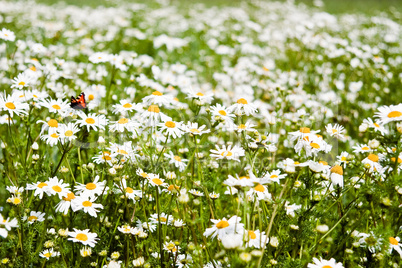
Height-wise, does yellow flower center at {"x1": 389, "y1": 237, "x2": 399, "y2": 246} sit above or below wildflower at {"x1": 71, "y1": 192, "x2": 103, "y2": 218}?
below

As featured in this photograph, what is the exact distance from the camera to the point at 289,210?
1.93 metres

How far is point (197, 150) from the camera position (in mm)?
2068

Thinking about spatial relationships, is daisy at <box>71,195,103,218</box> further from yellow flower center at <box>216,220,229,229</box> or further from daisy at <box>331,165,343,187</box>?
daisy at <box>331,165,343,187</box>

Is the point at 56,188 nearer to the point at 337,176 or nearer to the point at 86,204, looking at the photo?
the point at 86,204

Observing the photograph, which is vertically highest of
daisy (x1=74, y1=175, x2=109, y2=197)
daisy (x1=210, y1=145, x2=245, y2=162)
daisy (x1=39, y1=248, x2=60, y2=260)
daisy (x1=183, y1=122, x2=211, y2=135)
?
daisy (x1=183, y1=122, x2=211, y2=135)

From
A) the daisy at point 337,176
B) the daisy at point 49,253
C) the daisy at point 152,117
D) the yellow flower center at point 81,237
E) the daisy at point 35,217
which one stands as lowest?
the daisy at point 49,253

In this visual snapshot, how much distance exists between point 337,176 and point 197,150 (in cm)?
75

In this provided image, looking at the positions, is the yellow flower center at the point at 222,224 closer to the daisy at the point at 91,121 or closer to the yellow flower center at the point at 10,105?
the daisy at the point at 91,121

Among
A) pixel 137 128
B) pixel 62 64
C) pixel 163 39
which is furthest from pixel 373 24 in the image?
pixel 137 128

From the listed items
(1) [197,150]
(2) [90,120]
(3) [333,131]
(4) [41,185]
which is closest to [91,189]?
(4) [41,185]

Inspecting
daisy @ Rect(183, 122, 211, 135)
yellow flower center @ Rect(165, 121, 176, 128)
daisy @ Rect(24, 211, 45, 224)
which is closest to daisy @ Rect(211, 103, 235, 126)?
daisy @ Rect(183, 122, 211, 135)

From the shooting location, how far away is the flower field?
1697 millimetres

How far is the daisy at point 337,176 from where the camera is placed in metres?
1.81

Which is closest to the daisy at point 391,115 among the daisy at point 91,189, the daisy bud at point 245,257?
the daisy bud at point 245,257
